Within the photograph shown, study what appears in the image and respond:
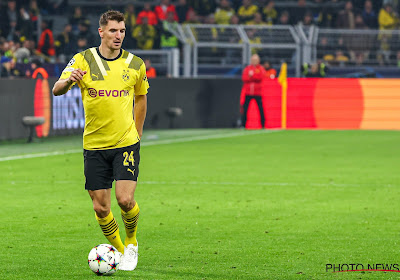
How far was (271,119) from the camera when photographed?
78.3 ft

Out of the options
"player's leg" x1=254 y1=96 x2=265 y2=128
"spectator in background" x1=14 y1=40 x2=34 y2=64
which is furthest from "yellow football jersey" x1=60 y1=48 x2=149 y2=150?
"player's leg" x1=254 y1=96 x2=265 y2=128

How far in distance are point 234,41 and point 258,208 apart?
14.7m

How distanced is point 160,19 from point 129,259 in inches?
806

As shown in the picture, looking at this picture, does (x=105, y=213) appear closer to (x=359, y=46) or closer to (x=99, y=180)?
(x=99, y=180)

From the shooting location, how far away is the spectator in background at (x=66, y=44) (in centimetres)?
2447

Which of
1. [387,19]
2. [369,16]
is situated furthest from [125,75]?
[369,16]

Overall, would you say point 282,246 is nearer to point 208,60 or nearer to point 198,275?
point 198,275

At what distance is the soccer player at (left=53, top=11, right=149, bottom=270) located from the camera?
6578 millimetres

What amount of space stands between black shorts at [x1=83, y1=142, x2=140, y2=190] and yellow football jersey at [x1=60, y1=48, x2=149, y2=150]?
5 cm

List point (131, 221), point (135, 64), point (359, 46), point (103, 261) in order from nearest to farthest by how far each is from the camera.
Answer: point (103, 261) < point (135, 64) < point (131, 221) < point (359, 46)

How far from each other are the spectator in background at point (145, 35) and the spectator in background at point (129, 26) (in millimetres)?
177

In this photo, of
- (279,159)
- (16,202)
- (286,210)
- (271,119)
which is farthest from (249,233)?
(271,119)

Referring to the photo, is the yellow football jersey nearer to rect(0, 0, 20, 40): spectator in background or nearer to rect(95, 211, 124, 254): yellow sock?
rect(95, 211, 124, 254): yellow sock

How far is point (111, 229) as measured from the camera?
6828mm
